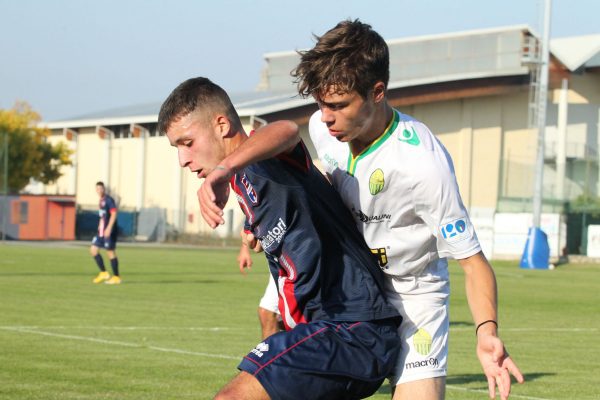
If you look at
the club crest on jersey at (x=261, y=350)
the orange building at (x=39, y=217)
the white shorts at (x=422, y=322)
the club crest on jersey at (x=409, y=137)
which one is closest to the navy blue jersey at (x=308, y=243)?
the white shorts at (x=422, y=322)

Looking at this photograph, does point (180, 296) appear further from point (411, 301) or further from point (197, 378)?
point (411, 301)

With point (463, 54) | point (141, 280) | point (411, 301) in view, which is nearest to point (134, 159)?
point (463, 54)

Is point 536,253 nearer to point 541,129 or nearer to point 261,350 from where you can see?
point 541,129

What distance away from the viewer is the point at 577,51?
6169 cm

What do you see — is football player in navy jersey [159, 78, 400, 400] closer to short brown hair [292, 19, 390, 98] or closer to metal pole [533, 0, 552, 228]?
short brown hair [292, 19, 390, 98]

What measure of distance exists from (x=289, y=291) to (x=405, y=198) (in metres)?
0.67

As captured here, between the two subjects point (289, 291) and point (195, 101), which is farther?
point (289, 291)

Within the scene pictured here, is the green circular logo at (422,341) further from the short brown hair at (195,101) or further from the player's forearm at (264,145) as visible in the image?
the short brown hair at (195,101)

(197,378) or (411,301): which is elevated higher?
(411,301)

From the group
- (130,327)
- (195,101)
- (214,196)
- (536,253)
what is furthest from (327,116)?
(536,253)

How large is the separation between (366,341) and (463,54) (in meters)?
59.6

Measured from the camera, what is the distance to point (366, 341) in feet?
17.1

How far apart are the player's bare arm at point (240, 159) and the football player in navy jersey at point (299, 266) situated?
0.04 metres

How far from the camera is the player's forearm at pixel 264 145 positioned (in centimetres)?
460
